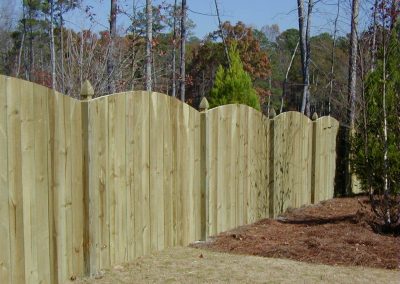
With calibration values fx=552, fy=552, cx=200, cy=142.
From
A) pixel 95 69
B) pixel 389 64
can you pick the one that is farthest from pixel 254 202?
pixel 95 69

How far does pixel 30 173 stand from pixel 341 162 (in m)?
8.67

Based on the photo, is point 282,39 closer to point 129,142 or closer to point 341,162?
point 341,162

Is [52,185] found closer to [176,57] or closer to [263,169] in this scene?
[263,169]

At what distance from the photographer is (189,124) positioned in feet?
21.2

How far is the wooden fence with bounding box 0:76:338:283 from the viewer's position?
4.13 m

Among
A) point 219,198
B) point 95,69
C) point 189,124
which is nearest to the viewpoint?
point 189,124

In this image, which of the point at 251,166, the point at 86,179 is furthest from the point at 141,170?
the point at 251,166

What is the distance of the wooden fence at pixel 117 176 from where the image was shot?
13.6 feet

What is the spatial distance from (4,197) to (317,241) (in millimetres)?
3904

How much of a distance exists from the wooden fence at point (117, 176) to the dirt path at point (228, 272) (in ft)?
0.66

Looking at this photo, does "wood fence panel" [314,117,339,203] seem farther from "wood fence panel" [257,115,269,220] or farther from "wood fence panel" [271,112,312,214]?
"wood fence panel" [257,115,269,220]

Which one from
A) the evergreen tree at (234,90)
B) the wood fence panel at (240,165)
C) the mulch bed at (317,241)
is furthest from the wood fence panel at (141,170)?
the evergreen tree at (234,90)

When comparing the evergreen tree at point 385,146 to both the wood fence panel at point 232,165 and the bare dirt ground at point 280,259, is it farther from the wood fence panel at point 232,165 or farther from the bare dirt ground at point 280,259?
the wood fence panel at point 232,165

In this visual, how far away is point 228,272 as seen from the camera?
5367 millimetres
